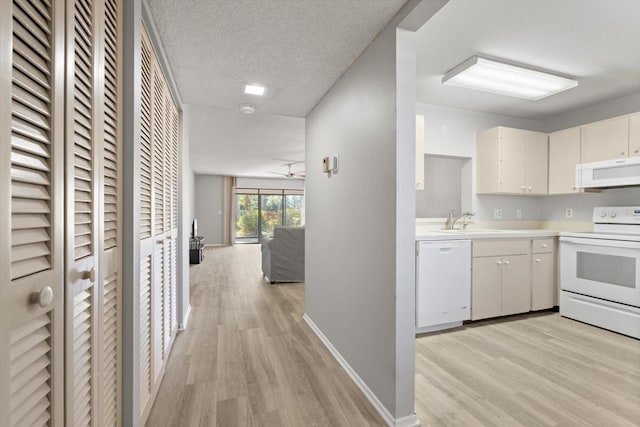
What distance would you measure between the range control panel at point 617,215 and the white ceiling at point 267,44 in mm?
3068

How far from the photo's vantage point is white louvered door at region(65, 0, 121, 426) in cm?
75

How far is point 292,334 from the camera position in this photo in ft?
8.98

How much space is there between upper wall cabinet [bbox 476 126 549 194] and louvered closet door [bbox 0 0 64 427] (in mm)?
3757

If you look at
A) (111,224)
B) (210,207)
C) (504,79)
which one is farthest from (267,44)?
(210,207)

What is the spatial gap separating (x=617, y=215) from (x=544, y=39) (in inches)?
80.7

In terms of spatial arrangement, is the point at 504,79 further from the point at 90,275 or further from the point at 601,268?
the point at 90,275

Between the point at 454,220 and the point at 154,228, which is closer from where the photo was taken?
the point at 154,228

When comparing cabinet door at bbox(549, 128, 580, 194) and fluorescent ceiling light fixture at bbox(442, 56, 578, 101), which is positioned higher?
fluorescent ceiling light fixture at bbox(442, 56, 578, 101)

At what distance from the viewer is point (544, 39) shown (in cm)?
212

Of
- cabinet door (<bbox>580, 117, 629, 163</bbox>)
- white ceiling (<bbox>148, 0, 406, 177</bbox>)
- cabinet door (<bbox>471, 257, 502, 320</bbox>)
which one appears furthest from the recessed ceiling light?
cabinet door (<bbox>580, 117, 629, 163</bbox>)

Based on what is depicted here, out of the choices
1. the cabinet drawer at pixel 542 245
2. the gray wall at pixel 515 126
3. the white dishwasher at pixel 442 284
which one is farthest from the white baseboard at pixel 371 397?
the cabinet drawer at pixel 542 245

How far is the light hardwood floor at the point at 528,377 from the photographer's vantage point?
163cm

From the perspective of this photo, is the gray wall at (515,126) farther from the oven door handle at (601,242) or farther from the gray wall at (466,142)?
the oven door handle at (601,242)

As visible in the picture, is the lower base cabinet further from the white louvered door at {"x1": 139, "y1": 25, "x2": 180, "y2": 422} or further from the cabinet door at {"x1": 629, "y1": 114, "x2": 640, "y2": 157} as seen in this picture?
the white louvered door at {"x1": 139, "y1": 25, "x2": 180, "y2": 422}
